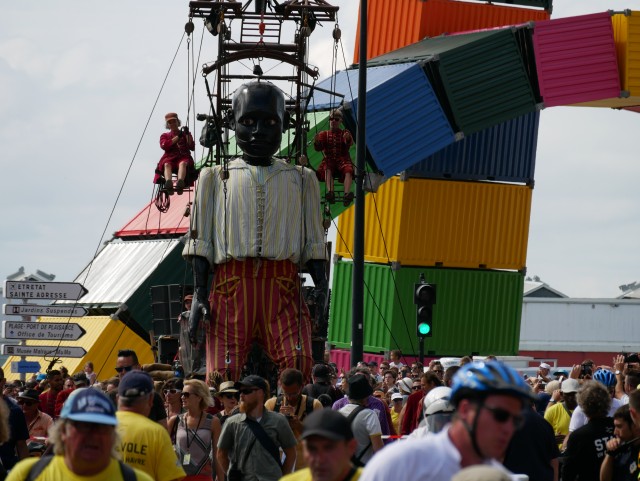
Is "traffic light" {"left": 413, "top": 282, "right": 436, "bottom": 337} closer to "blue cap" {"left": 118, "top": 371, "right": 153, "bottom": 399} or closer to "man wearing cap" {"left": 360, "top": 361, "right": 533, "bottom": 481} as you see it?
"blue cap" {"left": 118, "top": 371, "right": 153, "bottom": 399}

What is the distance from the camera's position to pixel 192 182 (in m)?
17.5

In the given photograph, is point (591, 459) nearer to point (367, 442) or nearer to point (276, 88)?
point (367, 442)

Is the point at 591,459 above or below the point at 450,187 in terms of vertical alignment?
below

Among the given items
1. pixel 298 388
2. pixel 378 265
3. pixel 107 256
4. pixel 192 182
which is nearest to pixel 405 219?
pixel 378 265

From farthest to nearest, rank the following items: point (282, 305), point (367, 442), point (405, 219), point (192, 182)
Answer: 1. point (405, 219)
2. point (192, 182)
3. point (282, 305)
4. point (367, 442)

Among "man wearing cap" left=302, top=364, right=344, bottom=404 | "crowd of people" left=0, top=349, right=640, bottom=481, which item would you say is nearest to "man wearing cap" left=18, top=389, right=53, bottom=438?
"crowd of people" left=0, top=349, right=640, bottom=481

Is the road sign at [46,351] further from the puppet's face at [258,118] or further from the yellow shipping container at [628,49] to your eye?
the yellow shipping container at [628,49]

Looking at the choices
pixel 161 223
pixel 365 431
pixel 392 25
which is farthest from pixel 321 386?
pixel 392 25

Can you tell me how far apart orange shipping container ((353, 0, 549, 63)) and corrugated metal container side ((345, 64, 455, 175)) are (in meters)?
6.10

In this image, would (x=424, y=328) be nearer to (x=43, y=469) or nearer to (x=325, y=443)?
(x=43, y=469)

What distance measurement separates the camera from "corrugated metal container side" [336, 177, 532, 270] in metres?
39.0

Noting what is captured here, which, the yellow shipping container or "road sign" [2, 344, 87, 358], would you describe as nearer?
"road sign" [2, 344, 87, 358]

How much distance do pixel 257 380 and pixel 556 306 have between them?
79556 millimetres

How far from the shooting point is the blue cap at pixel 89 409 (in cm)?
647
